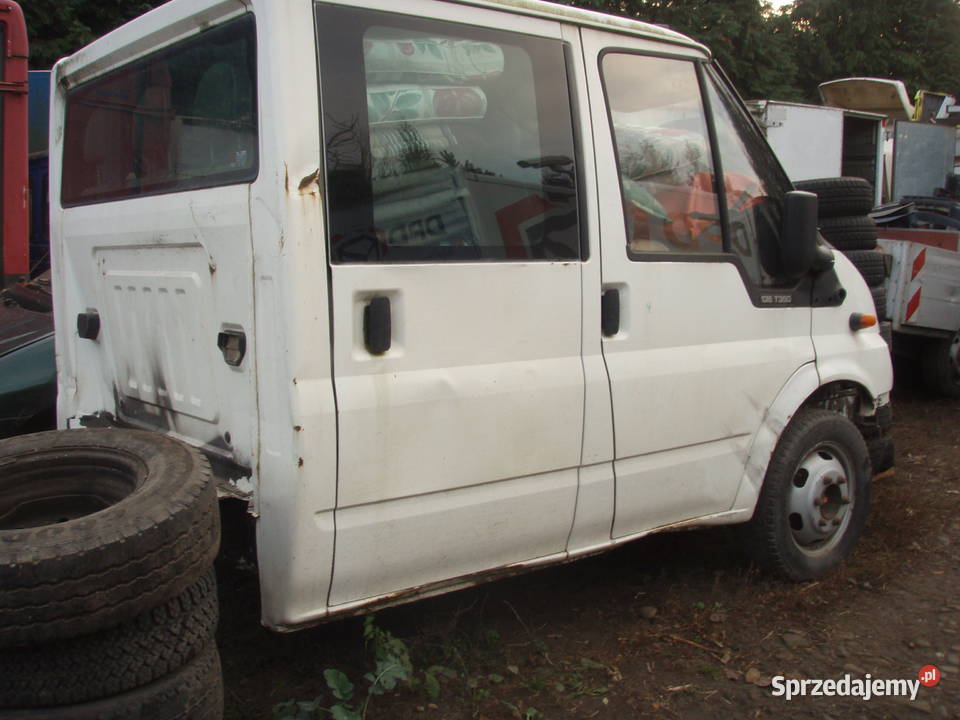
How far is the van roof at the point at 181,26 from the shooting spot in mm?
2617

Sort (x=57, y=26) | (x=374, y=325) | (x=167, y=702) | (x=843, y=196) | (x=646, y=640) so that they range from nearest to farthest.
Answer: (x=167, y=702) < (x=374, y=325) < (x=646, y=640) < (x=843, y=196) < (x=57, y=26)

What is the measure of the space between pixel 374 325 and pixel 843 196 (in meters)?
2.92

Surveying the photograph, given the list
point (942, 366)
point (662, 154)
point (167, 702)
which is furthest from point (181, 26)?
point (942, 366)

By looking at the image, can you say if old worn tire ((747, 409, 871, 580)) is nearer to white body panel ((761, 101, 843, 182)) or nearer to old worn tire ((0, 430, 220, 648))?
old worn tire ((0, 430, 220, 648))

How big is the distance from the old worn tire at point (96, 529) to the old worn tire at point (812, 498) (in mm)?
2252

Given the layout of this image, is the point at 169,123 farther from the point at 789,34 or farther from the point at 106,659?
the point at 789,34

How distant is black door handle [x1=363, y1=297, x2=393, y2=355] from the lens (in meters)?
2.48

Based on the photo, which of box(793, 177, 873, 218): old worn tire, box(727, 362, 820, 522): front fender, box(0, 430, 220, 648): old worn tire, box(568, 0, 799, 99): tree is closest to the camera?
box(0, 430, 220, 648): old worn tire

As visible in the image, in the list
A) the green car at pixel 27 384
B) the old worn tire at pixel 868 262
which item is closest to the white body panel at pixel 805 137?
the old worn tire at pixel 868 262

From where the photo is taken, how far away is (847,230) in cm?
450

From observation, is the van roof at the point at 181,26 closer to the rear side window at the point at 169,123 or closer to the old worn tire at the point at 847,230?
the rear side window at the point at 169,123

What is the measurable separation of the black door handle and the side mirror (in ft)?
5.73

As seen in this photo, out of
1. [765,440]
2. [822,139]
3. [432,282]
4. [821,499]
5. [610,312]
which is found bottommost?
[821,499]

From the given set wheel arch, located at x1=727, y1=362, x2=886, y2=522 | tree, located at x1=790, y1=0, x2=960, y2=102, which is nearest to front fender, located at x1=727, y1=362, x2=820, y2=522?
wheel arch, located at x1=727, y1=362, x2=886, y2=522
